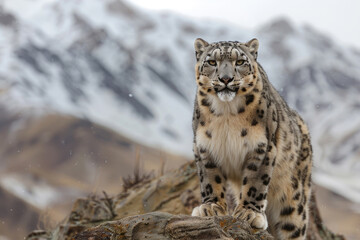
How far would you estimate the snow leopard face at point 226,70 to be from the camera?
471cm

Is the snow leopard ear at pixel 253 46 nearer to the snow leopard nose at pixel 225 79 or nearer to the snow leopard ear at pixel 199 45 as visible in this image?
the snow leopard ear at pixel 199 45

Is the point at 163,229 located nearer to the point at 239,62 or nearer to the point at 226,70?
the point at 226,70

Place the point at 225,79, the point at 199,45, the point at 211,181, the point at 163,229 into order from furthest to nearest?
the point at 199,45 < the point at 211,181 < the point at 225,79 < the point at 163,229

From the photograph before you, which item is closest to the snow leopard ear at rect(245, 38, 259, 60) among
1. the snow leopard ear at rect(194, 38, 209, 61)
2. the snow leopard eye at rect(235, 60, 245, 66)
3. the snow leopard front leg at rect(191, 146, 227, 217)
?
the snow leopard eye at rect(235, 60, 245, 66)

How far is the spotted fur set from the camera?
4809 millimetres

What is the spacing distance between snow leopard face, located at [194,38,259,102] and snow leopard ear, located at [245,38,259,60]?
0.15ft

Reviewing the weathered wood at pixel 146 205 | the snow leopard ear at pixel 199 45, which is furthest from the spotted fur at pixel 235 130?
the weathered wood at pixel 146 205

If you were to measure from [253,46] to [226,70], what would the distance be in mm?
621

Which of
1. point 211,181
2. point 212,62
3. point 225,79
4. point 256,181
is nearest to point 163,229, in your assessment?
point 211,181

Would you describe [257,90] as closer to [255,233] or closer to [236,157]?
[236,157]

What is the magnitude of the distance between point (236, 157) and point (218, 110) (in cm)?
50

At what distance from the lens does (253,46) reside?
16.9 feet

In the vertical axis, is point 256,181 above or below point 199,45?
below

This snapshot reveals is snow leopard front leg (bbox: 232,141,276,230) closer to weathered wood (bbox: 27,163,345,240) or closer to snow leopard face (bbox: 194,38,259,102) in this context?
snow leopard face (bbox: 194,38,259,102)
